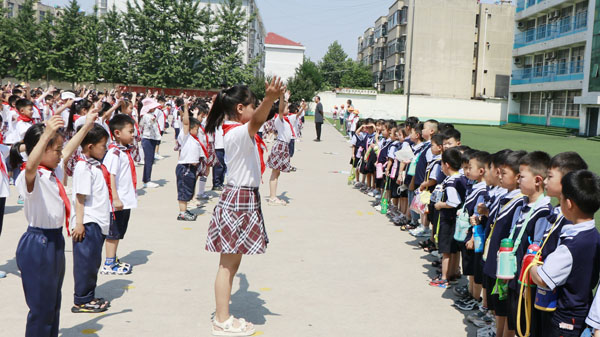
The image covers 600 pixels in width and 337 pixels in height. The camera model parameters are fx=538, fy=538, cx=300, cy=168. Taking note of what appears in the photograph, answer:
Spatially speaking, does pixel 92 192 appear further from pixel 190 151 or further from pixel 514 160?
pixel 190 151

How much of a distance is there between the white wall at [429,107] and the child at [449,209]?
46404mm

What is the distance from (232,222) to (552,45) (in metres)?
47.3

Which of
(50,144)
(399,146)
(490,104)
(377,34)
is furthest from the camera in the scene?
Answer: (377,34)

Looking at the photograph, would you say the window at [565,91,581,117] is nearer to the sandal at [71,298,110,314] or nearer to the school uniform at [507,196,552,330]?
the school uniform at [507,196,552,330]

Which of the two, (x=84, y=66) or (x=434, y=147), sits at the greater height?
(x=84, y=66)

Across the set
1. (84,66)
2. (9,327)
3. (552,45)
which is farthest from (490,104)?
(9,327)

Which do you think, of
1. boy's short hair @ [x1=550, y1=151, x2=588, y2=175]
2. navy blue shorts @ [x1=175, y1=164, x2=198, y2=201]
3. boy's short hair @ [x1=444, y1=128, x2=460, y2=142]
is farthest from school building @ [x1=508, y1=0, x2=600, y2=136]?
boy's short hair @ [x1=550, y1=151, x2=588, y2=175]

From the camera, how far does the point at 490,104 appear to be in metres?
54.0

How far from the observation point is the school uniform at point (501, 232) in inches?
160

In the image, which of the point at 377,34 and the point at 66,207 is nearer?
the point at 66,207

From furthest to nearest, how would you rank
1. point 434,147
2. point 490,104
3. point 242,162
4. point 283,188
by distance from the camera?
point 490,104 → point 283,188 → point 434,147 → point 242,162

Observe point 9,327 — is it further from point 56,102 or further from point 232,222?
point 56,102

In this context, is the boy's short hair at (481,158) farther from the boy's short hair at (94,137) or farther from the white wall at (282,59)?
the white wall at (282,59)

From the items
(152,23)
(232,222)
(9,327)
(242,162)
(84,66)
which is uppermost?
(152,23)
